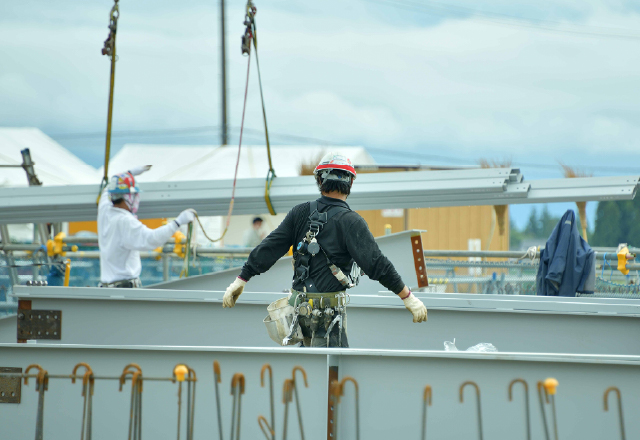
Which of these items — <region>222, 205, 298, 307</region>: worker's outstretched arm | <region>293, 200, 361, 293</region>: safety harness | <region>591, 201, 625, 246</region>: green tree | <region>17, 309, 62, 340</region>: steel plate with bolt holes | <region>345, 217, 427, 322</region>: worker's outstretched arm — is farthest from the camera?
<region>591, 201, 625, 246</region>: green tree

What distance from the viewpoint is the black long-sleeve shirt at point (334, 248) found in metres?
3.67

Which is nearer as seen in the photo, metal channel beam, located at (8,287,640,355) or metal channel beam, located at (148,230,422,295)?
metal channel beam, located at (8,287,640,355)

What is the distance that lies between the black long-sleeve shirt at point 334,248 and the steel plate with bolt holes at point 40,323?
204 centimetres

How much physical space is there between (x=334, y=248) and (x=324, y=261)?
0.37 ft

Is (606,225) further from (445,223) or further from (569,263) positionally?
(569,263)

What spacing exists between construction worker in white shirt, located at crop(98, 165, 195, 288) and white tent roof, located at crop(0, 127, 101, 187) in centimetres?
937

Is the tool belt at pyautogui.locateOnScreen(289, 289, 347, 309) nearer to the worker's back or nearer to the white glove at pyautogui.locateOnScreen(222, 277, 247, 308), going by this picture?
the white glove at pyautogui.locateOnScreen(222, 277, 247, 308)

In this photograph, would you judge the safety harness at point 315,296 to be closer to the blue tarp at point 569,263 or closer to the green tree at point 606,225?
the blue tarp at point 569,263

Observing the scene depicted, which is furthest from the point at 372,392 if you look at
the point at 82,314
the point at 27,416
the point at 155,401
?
the point at 82,314

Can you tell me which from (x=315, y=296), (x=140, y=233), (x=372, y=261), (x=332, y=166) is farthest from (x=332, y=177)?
(x=140, y=233)

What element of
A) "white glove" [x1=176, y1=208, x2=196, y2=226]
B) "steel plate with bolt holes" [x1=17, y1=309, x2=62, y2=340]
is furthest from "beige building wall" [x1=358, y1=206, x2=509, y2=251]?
"steel plate with bolt holes" [x1=17, y1=309, x2=62, y2=340]

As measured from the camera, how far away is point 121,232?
5.93 meters

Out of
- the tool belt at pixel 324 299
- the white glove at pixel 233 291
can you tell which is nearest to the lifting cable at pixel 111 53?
the white glove at pixel 233 291

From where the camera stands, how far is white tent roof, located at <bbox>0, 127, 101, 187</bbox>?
15078 mm
